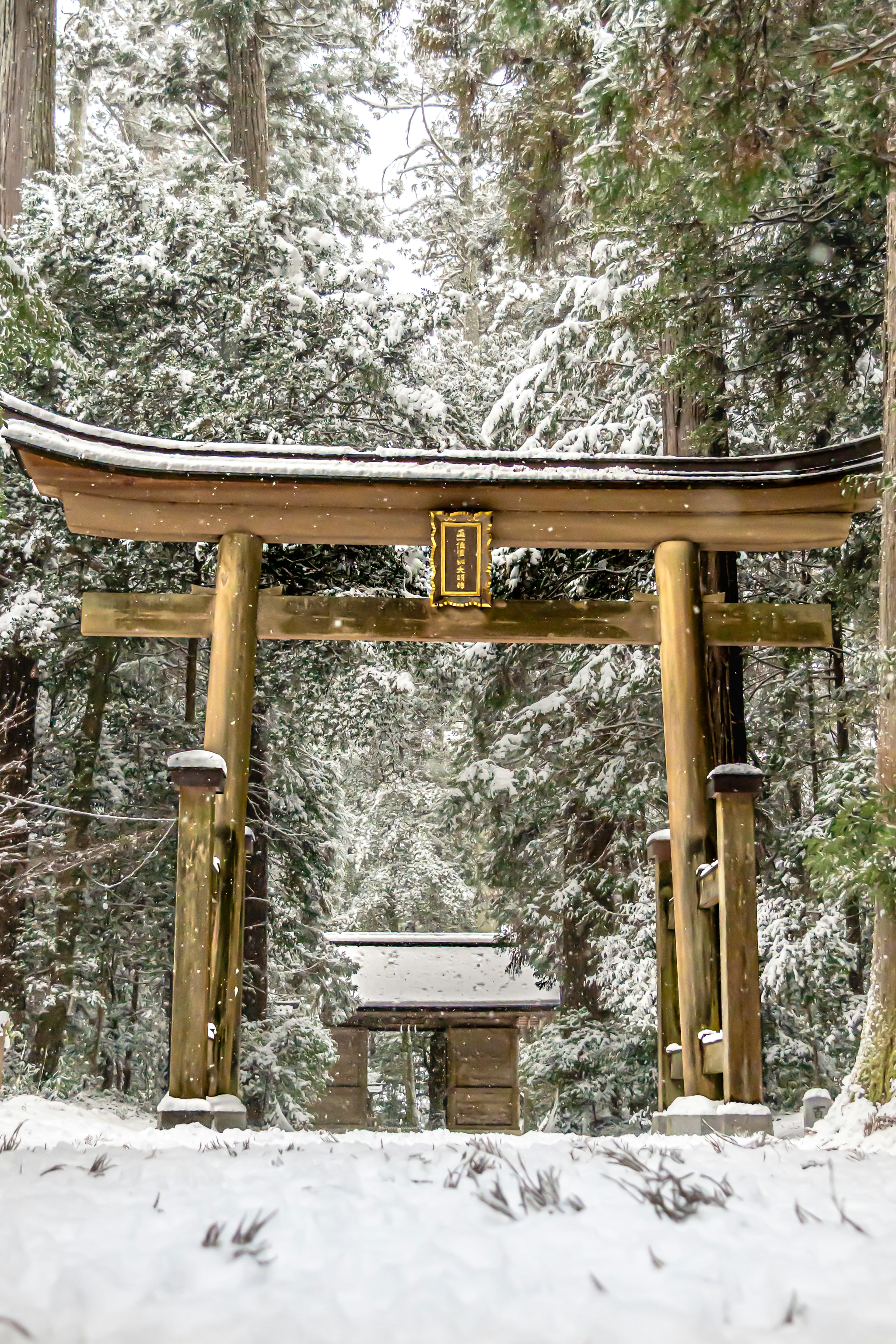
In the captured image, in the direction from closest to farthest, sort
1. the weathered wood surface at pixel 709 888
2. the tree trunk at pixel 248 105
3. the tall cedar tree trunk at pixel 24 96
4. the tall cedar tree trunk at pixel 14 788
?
the weathered wood surface at pixel 709 888
the tall cedar tree trunk at pixel 14 788
the tall cedar tree trunk at pixel 24 96
the tree trunk at pixel 248 105

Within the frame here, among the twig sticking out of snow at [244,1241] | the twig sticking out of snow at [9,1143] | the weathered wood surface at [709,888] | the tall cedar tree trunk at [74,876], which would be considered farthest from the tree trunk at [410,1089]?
the twig sticking out of snow at [244,1241]

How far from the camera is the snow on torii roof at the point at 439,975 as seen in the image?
18.1m

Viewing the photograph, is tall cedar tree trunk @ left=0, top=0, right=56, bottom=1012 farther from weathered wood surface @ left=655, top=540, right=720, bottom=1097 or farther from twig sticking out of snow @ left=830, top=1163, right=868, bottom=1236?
twig sticking out of snow @ left=830, top=1163, right=868, bottom=1236

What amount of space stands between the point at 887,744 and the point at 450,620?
9.34 ft

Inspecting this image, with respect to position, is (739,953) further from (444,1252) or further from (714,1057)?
(444,1252)

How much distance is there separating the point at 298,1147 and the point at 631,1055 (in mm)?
8298

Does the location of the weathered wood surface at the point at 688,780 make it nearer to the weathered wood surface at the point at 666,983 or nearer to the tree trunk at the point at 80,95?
the weathered wood surface at the point at 666,983

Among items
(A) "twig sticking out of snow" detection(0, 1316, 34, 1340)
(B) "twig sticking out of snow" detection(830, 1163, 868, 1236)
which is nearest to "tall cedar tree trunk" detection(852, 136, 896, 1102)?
(B) "twig sticking out of snow" detection(830, 1163, 868, 1236)

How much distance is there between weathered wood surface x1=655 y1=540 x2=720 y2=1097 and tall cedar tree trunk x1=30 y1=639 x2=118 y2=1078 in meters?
5.80

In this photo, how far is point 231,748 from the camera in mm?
6844

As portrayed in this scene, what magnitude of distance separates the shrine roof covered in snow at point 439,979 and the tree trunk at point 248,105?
10660 mm

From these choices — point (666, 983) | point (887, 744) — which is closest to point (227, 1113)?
point (666, 983)

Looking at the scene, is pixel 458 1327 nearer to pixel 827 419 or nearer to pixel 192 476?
pixel 192 476

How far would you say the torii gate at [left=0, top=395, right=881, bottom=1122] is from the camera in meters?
6.83
